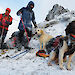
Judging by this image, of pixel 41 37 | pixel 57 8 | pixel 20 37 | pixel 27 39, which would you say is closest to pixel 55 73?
pixel 41 37

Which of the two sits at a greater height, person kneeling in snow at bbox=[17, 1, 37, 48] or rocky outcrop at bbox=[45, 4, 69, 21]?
rocky outcrop at bbox=[45, 4, 69, 21]

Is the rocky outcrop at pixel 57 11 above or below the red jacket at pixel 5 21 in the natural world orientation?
above

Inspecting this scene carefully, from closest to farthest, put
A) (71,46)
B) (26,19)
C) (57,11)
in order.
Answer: (71,46)
(26,19)
(57,11)

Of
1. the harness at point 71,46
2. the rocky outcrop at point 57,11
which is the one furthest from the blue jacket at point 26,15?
the rocky outcrop at point 57,11

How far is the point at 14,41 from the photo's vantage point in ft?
20.2

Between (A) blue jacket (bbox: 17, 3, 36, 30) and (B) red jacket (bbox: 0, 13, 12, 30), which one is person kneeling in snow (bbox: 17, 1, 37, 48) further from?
(B) red jacket (bbox: 0, 13, 12, 30)

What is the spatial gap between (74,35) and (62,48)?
0.47 metres

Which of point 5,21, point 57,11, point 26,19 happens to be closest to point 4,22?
point 5,21

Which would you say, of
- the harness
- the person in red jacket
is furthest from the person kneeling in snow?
the harness

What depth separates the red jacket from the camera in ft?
19.1

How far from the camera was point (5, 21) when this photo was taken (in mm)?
5832

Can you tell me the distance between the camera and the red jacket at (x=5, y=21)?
581 cm

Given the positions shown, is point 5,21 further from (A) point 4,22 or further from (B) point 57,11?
(B) point 57,11

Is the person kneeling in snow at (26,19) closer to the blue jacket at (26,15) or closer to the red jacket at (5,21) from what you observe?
the blue jacket at (26,15)
